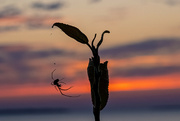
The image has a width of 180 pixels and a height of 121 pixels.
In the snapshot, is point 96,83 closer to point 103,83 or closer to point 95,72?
point 95,72

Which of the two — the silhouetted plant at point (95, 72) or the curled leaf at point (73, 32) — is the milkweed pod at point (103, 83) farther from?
the curled leaf at point (73, 32)

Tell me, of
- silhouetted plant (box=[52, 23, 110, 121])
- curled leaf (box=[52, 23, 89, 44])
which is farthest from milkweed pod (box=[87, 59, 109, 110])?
curled leaf (box=[52, 23, 89, 44])

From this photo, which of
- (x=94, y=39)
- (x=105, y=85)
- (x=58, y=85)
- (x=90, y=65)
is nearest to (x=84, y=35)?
(x=94, y=39)

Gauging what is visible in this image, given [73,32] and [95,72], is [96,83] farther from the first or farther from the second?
[73,32]

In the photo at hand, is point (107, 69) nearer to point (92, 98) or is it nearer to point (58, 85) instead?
point (92, 98)

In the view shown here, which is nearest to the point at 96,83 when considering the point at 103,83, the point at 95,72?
the point at 95,72

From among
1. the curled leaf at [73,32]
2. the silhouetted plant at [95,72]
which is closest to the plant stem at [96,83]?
the silhouetted plant at [95,72]

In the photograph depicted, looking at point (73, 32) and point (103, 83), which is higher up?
point (73, 32)

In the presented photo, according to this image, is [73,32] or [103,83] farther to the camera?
[103,83]
